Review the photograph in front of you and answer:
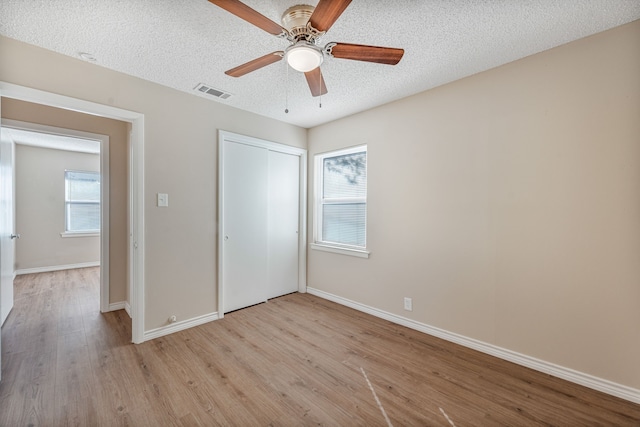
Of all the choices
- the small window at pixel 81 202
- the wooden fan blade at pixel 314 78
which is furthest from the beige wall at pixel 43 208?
the wooden fan blade at pixel 314 78

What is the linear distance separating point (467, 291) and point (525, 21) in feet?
6.98

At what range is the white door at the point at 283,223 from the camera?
3.82 meters

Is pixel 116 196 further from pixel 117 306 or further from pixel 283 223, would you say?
pixel 283 223

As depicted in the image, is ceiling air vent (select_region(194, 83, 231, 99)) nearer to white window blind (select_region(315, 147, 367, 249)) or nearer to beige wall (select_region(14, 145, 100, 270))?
white window blind (select_region(315, 147, 367, 249))

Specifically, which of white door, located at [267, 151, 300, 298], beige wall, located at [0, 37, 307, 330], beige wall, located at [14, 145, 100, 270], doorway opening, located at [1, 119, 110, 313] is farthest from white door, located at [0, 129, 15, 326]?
beige wall, located at [14, 145, 100, 270]

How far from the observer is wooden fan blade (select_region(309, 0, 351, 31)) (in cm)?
131

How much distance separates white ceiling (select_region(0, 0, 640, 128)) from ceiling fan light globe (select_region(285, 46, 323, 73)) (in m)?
0.28

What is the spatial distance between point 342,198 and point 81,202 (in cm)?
596

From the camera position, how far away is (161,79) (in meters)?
2.61

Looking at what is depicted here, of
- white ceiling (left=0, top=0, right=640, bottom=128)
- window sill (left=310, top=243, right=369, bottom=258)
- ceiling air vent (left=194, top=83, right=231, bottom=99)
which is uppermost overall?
white ceiling (left=0, top=0, right=640, bottom=128)

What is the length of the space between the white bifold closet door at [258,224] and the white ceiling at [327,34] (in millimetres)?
1114

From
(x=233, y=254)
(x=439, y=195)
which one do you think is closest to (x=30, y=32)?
(x=233, y=254)

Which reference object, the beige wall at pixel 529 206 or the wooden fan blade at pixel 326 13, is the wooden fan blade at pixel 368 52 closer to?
the wooden fan blade at pixel 326 13

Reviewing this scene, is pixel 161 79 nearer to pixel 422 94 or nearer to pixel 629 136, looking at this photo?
pixel 422 94
